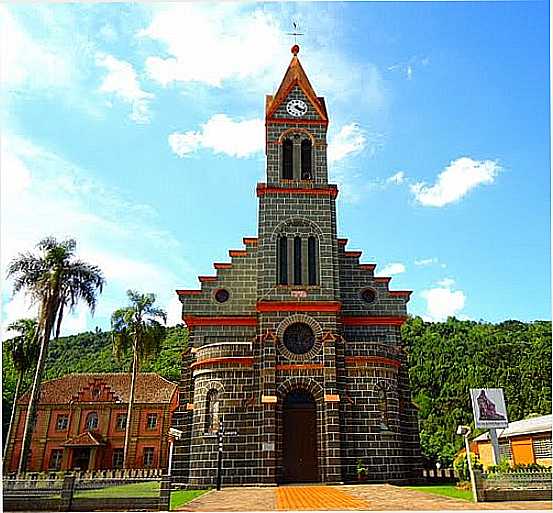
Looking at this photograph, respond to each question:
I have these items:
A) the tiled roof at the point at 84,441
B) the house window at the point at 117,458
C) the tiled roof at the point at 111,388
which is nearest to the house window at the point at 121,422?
the tiled roof at the point at 111,388

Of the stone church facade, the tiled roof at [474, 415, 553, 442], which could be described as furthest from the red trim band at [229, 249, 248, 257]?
the tiled roof at [474, 415, 553, 442]

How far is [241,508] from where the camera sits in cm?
1318

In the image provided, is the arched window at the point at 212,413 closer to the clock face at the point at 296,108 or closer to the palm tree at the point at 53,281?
the palm tree at the point at 53,281

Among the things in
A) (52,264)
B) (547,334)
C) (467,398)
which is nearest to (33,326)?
(52,264)

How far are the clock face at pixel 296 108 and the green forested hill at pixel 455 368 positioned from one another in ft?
77.1

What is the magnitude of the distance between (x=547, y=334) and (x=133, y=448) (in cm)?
3435

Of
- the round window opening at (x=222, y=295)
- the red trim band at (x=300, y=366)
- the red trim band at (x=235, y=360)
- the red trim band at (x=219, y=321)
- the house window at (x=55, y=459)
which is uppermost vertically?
the round window opening at (x=222, y=295)

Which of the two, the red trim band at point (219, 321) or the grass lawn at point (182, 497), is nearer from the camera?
the grass lawn at point (182, 497)

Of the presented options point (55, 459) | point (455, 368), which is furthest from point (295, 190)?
point (455, 368)

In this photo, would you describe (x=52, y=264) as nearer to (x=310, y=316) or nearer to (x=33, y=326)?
(x=33, y=326)

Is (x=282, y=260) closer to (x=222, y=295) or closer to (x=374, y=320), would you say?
(x=222, y=295)

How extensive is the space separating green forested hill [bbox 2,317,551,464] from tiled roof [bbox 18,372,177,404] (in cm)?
323

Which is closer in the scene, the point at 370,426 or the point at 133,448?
the point at 370,426

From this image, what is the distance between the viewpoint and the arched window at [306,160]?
24438 mm
